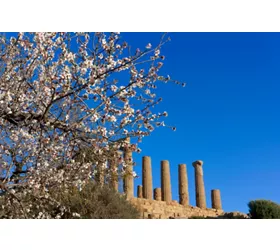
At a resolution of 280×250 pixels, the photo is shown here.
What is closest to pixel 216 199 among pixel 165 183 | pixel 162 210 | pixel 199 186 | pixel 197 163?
pixel 199 186

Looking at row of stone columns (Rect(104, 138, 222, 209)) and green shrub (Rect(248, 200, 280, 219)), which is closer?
green shrub (Rect(248, 200, 280, 219))

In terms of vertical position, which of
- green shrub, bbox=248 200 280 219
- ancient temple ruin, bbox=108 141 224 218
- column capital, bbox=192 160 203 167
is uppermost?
column capital, bbox=192 160 203 167

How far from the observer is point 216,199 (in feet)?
115

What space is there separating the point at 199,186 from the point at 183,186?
179 centimetres

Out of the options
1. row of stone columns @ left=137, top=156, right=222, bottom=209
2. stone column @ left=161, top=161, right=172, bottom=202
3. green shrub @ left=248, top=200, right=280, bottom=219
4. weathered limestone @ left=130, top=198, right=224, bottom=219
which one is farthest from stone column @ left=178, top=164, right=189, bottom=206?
green shrub @ left=248, top=200, right=280, bottom=219

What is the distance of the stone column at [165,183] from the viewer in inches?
1275

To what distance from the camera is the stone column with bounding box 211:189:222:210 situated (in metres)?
34.9

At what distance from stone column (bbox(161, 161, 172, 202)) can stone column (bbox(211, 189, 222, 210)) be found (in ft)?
14.9

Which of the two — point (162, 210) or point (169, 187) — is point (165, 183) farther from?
point (162, 210)

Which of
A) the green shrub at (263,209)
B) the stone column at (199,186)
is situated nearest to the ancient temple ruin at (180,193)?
the stone column at (199,186)

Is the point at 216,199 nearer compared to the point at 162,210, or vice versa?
the point at 162,210

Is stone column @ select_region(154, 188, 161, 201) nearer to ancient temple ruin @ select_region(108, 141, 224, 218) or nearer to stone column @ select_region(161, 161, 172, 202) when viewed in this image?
ancient temple ruin @ select_region(108, 141, 224, 218)
